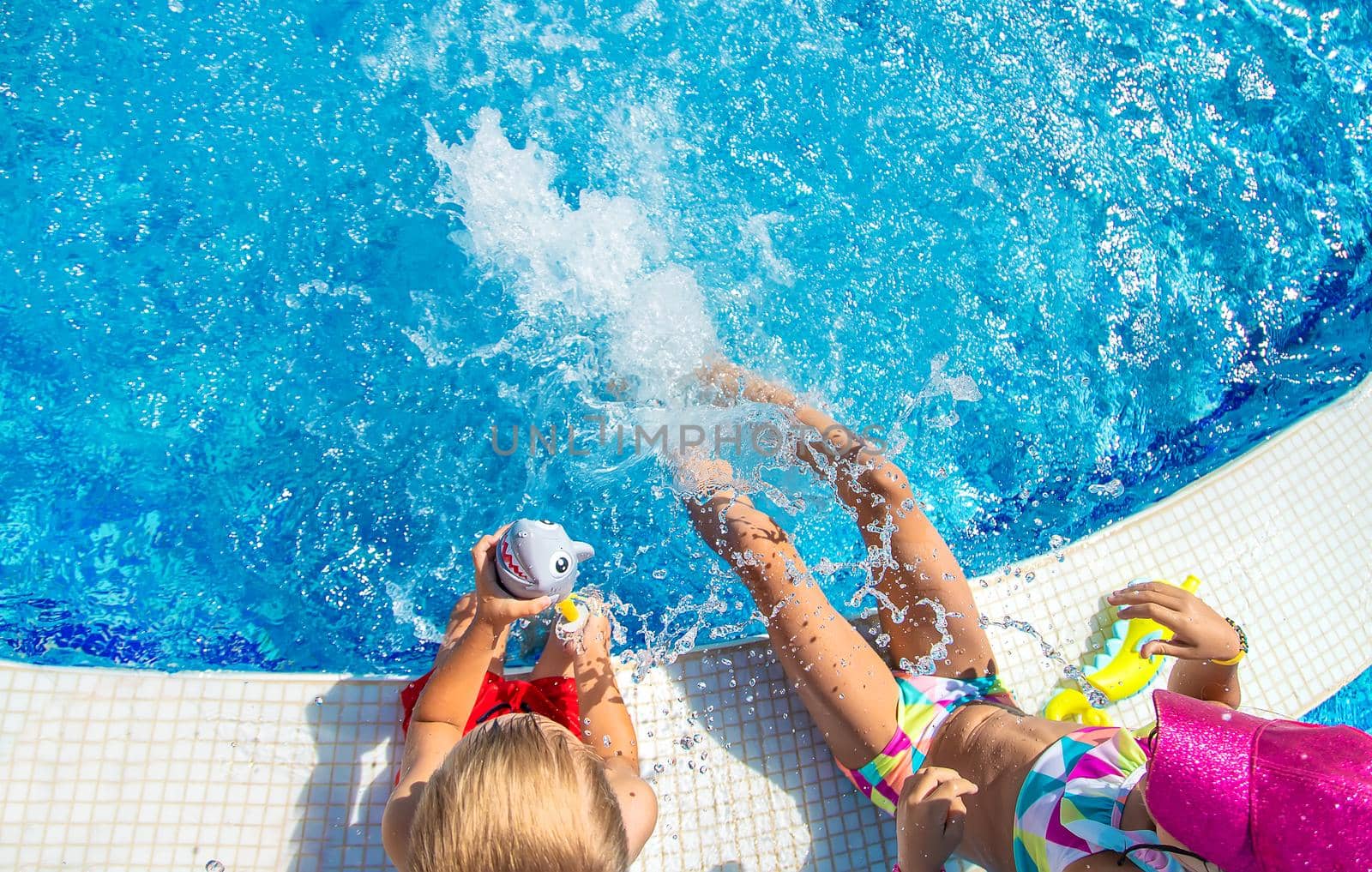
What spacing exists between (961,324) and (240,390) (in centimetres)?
225

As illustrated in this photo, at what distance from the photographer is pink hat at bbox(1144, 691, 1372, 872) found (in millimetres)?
1104

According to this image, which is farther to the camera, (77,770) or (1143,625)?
(1143,625)

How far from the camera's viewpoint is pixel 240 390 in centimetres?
243

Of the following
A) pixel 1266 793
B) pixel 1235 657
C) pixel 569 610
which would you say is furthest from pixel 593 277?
pixel 1266 793

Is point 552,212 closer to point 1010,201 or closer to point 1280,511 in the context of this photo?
point 1010,201

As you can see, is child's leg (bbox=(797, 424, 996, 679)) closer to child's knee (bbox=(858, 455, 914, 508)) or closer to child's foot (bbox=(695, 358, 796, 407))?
child's knee (bbox=(858, 455, 914, 508))

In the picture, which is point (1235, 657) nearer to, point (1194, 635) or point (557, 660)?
point (1194, 635)

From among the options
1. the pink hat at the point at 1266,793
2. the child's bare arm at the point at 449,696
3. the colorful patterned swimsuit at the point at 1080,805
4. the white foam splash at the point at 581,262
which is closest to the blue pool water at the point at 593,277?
the white foam splash at the point at 581,262

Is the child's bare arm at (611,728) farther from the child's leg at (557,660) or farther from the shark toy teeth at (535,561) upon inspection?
the shark toy teeth at (535,561)

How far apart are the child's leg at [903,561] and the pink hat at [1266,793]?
2.62 ft

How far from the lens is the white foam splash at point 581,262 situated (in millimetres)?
2555

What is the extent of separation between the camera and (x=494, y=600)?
64.6 inches

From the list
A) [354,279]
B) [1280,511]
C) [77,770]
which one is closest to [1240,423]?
[1280,511]

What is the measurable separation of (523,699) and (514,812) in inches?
27.4
